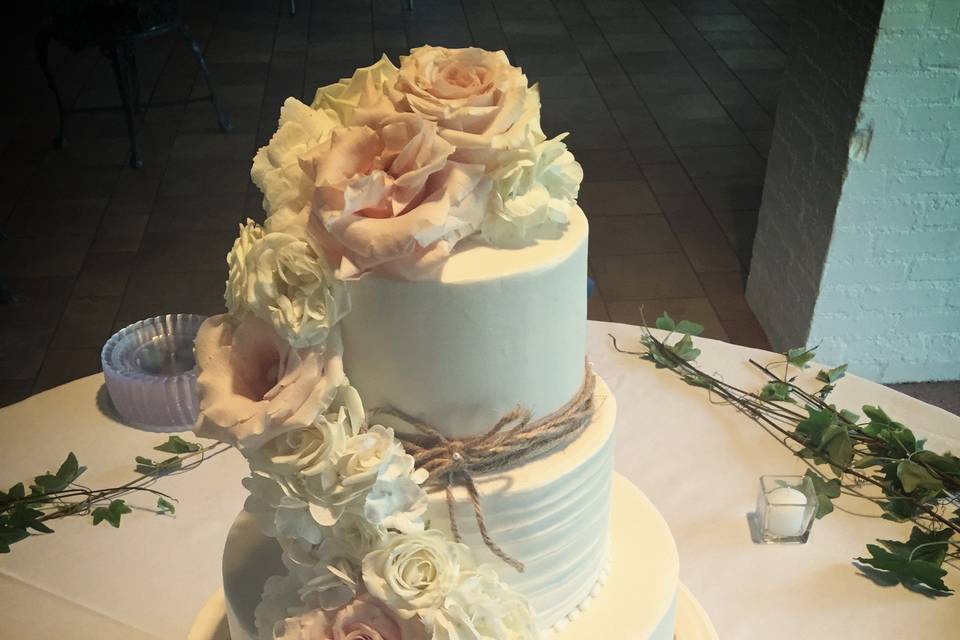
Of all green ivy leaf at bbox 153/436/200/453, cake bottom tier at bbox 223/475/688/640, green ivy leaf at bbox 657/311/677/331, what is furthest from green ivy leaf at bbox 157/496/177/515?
green ivy leaf at bbox 657/311/677/331

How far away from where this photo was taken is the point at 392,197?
0.94 meters

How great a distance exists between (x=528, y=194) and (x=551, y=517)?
1.15 feet

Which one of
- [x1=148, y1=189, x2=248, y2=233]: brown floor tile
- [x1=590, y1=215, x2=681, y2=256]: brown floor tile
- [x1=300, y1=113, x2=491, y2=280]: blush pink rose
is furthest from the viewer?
[x1=148, y1=189, x2=248, y2=233]: brown floor tile

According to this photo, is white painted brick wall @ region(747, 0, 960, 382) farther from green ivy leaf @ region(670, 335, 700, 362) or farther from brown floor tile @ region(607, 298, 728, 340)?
green ivy leaf @ region(670, 335, 700, 362)

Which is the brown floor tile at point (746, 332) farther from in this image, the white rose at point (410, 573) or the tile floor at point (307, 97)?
the white rose at point (410, 573)

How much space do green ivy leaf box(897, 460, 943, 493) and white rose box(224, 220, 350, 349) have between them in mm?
1075

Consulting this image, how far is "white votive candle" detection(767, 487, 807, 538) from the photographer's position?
1.53 meters

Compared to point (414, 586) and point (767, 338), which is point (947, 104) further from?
point (414, 586)

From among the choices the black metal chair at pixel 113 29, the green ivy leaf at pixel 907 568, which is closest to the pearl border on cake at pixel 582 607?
the green ivy leaf at pixel 907 568

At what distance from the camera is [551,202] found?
102 centimetres

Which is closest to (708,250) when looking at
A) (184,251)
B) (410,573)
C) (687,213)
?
(687,213)

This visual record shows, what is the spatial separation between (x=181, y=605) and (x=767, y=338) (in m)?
2.18

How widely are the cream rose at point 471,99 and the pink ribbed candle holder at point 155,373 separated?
0.91 metres

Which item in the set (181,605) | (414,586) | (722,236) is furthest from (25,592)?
(722,236)
